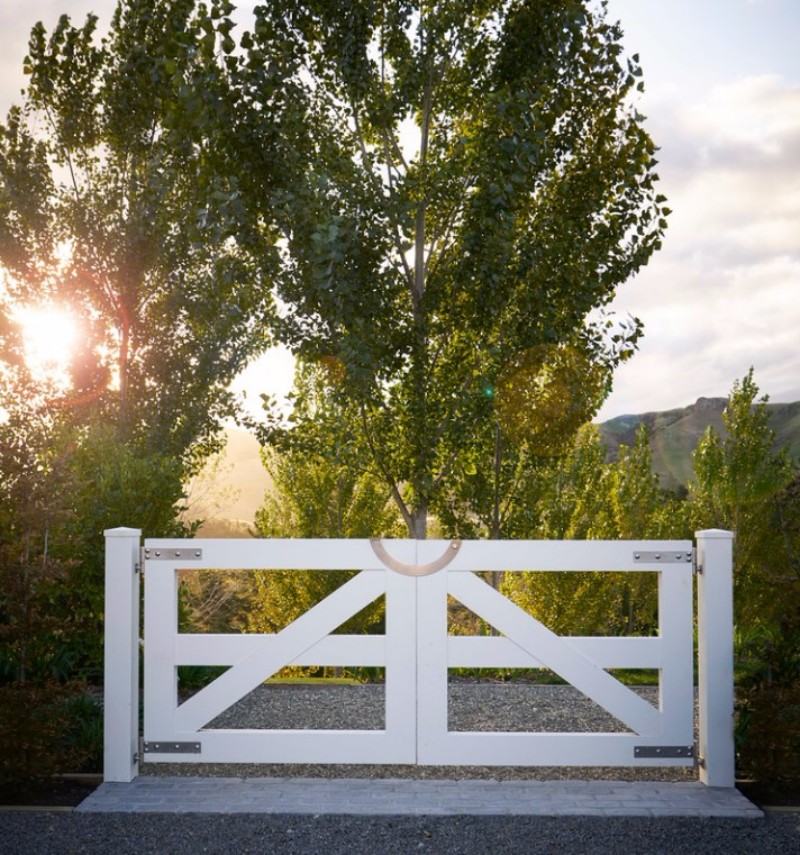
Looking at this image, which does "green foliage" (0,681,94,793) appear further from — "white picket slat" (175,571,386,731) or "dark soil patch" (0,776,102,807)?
"white picket slat" (175,571,386,731)

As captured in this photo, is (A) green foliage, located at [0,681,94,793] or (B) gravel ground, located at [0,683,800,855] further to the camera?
(A) green foliage, located at [0,681,94,793]

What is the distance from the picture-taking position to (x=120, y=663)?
4770 millimetres

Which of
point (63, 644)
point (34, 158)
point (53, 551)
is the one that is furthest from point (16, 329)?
point (63, 644)

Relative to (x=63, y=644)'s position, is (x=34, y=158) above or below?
above

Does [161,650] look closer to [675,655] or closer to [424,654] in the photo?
[424,654]

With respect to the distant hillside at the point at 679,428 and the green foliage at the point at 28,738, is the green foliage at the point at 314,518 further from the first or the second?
the distant hillside at the point at 679,428

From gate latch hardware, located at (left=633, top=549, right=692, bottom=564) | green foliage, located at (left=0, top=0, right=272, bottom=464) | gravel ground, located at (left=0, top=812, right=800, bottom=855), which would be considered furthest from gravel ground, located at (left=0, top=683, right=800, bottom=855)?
green foliage, located at (left=0, top=0, right=272, bottom=464)

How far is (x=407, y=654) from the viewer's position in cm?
469

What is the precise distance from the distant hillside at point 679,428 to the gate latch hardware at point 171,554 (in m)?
58.0

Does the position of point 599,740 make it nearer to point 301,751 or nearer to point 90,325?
point 301,751

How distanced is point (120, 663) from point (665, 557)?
9.52ft

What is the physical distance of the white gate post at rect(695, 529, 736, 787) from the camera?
15.4 feet

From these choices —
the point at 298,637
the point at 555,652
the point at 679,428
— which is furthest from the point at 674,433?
the point at 298,637

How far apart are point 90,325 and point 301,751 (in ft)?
42.9
